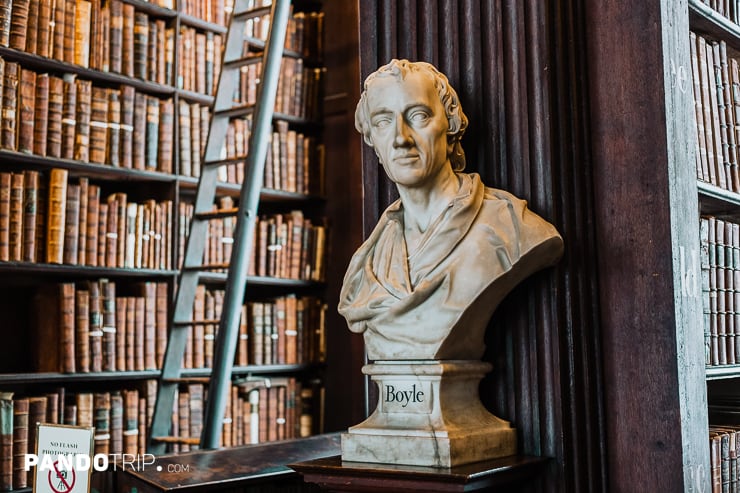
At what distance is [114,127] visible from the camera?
3.56 metres

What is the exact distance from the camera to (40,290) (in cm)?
349

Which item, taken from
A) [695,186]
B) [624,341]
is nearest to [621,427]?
[624,341]

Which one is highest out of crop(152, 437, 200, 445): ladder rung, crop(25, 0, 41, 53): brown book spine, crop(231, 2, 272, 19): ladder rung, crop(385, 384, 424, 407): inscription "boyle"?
crop(231, 2, 272, 19): ladder rung

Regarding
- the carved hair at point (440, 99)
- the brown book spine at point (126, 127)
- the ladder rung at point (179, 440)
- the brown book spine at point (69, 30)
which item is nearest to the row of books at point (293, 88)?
the brown book spine at point (126, 127)

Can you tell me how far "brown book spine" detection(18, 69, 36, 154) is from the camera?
3254 mm

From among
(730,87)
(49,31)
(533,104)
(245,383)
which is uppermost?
(49,31)

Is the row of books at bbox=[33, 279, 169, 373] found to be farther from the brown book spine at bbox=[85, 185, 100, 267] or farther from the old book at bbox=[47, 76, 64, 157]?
the old book at bbox=[47, 76, 64, 157]

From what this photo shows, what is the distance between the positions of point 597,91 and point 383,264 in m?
0.62

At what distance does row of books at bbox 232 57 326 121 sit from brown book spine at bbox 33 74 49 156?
3.25 feet

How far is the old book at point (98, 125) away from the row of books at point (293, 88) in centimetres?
74

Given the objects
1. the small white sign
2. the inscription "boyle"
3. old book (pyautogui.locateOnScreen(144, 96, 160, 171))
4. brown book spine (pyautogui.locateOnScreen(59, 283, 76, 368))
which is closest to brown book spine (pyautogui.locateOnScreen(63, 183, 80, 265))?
brown book spine (pyautogui.locateOnScreen(59, 283, 76, 368))

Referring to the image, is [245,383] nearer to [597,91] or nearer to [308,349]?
[308,349]

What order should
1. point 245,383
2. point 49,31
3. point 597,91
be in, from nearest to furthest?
point 597,91 < point 49,31 < point 245,383

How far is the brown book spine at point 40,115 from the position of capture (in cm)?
332
